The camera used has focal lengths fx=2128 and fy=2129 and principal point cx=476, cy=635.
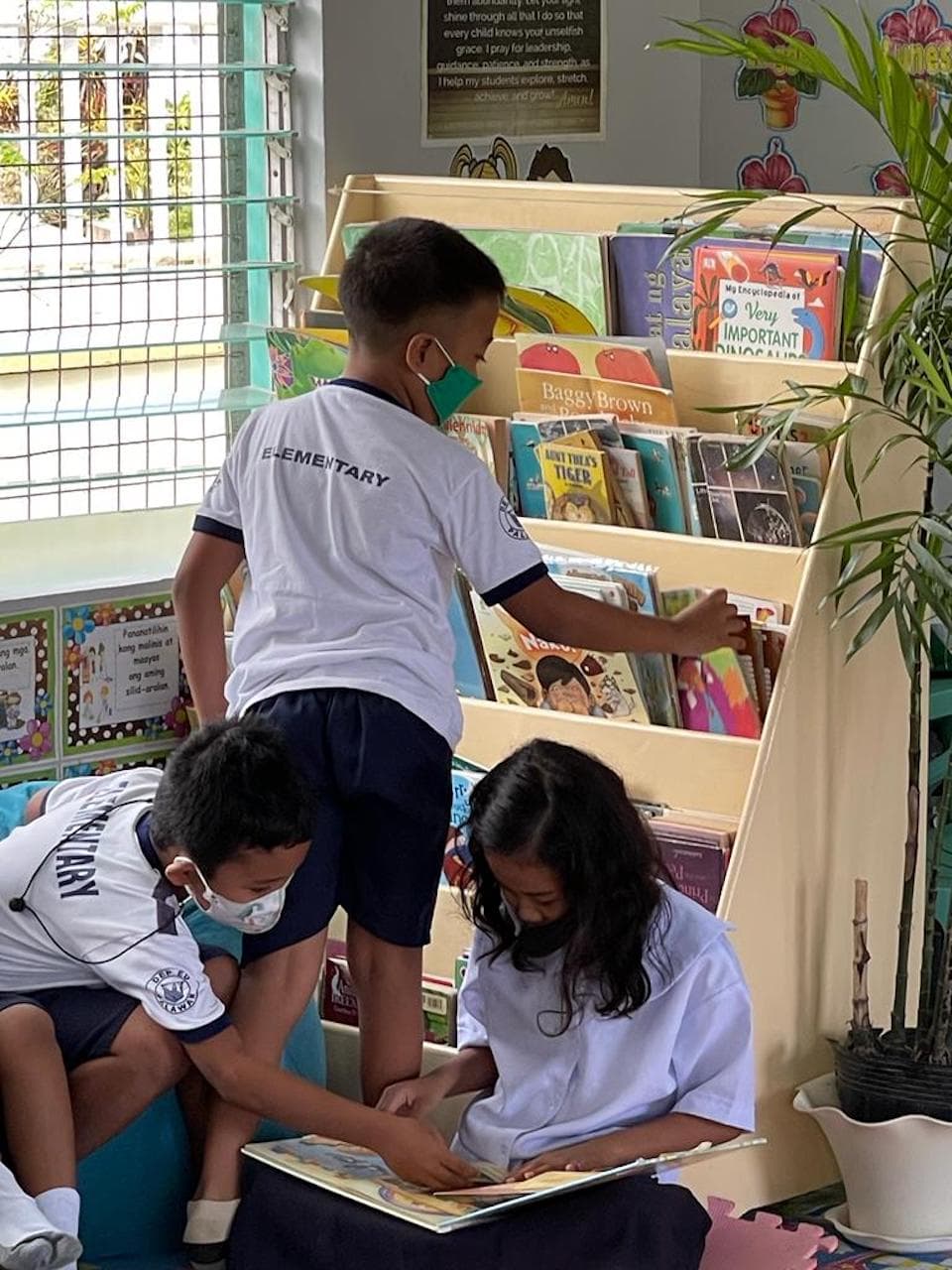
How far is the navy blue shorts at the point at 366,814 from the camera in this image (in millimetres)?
2217

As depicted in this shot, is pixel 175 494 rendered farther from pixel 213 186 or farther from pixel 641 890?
pixel 641 890

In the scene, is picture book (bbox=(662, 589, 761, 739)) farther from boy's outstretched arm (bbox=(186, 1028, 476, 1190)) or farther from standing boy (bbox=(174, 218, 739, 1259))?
boy's outstretched arm (bbox=(186, 1028, 476, 1190))

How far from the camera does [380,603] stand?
2.22 m

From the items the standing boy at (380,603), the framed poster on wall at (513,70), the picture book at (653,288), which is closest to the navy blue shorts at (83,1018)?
the standing boy at (380,603)

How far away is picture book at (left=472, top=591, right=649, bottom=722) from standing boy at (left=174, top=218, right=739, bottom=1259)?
0.97 ft

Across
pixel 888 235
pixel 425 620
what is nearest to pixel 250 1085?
pixel 425 620

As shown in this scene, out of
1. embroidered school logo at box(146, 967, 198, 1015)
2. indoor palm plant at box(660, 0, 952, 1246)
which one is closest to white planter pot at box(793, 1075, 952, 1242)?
indoor palm plant at box(660, 0, 952, 1246)

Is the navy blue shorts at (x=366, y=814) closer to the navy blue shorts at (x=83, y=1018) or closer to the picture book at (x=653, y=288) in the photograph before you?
the navy blue shorts at (x=83, y=1018)

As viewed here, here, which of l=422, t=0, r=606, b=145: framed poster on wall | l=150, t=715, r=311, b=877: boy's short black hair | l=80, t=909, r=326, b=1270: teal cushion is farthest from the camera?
l=422, t=0, r=606, b=145: framed poster on wall

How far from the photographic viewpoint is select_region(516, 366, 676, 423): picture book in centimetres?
258

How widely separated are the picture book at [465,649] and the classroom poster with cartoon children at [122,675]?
0.46 meters

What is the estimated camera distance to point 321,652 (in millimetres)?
2219

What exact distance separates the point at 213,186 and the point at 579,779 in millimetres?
1327

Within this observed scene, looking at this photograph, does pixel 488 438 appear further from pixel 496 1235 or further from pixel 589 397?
pixel 496 1235
